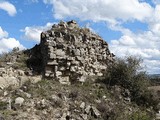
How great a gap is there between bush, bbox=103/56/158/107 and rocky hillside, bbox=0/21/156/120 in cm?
14

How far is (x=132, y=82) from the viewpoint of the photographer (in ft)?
76.9

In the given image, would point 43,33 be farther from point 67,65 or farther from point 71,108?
point 71,108

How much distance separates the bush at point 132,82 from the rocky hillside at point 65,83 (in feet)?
0.47

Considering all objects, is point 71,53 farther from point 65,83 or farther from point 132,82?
point 132,82

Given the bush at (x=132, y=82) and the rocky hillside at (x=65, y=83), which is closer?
the rocky hillside at (x=65, y=83)

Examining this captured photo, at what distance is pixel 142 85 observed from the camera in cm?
2355

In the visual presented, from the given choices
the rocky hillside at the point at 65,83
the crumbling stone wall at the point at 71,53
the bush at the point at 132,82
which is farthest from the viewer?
the bush at the point at 132,82

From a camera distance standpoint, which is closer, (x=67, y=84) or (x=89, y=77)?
(x=67, y=84)

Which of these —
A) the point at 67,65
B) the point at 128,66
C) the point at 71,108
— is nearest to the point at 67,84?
the point at 67,65

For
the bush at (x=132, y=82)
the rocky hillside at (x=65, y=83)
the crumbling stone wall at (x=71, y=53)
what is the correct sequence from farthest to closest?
the bush at (x=132, y=82)
the crumbling stone wall at (x=71, y=53)
the rocky hillside at (x=65, y=83)

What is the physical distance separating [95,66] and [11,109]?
8063 mm

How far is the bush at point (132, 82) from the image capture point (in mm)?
23359

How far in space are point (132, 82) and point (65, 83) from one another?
15.0 feet

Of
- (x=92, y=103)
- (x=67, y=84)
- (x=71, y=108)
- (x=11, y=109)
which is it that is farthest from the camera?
(x=67, y=84)
